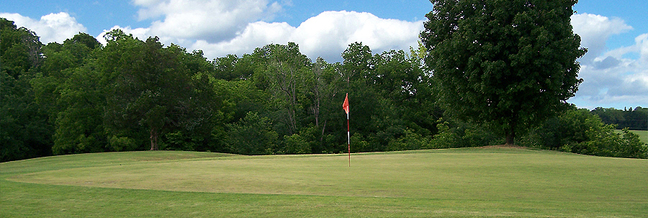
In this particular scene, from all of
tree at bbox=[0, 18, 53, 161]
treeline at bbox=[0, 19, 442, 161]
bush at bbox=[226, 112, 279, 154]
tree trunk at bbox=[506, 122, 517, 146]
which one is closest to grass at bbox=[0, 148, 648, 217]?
tree trunk at bbox=[506, 122, 517, 146]

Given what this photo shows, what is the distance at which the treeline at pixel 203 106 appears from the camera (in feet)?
126

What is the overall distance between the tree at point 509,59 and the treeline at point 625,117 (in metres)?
16.9

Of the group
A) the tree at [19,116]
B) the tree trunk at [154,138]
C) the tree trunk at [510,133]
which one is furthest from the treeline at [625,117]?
the tree at [19,116]

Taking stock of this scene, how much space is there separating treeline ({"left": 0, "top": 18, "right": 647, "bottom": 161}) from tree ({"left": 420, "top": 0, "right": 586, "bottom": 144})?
19.8ft

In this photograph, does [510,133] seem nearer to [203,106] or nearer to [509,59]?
[509,59]

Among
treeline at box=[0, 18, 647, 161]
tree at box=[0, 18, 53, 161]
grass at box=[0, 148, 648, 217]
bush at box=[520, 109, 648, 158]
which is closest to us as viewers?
grass at box=[0, 148, 648, 217]

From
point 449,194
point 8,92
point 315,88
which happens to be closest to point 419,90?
point 315,88

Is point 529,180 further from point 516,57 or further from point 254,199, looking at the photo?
point 516,57

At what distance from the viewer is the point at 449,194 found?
8.81 m

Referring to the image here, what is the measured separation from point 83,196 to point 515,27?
85.7 ft

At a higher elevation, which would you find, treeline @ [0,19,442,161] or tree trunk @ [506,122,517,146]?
treeline @ [0,19,442,161]

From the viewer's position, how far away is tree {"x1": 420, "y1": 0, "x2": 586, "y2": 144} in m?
26.9

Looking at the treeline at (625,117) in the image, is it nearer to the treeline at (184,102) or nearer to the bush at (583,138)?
the bush at (583,138)

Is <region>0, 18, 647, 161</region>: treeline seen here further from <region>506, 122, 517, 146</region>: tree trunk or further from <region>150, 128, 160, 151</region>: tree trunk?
<region>506, 122, 517, 146</region>: tree trunk
